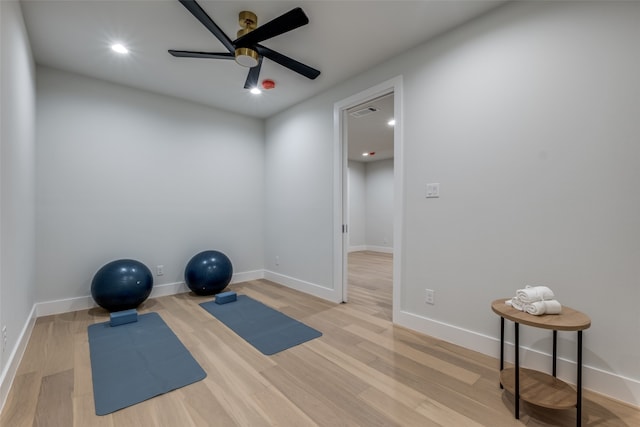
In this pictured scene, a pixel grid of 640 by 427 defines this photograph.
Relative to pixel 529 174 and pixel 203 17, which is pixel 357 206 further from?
pixel 203 17

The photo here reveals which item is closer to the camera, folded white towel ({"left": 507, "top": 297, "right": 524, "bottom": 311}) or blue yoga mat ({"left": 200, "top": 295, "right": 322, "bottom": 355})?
folded white towel ({"left": 507, "top": 297, "right": 524, "bottom": 311})

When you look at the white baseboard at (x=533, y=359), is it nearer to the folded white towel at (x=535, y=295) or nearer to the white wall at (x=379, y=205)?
the folded white towel at (x=535, y=295)

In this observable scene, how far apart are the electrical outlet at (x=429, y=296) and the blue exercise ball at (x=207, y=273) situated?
249cm

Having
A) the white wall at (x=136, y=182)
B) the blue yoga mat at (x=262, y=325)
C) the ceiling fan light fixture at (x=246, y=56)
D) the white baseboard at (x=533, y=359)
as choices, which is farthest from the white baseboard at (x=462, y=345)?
the ceiling fan light fixture at (x=246, y=56)

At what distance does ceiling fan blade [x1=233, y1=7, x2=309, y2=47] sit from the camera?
1806 millimetres

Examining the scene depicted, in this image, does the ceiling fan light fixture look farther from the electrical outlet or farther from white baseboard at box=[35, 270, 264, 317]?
white baseboard at box=[35, 270, 264, 317]

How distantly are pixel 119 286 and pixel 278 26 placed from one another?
9.50ft

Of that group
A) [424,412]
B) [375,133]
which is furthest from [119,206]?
[375,133]

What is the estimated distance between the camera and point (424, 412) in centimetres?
154

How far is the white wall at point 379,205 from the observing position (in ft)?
25.2

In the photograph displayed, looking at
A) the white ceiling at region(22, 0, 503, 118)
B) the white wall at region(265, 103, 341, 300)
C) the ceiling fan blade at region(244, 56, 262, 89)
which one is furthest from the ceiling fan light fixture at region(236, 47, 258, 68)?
the white wall at region(265, 103, 341, 300)

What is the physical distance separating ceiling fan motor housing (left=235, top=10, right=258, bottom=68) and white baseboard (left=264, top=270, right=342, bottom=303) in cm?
259

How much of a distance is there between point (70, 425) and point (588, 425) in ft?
8.70

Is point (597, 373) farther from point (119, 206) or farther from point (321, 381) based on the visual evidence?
Answer: point (119, 206)
